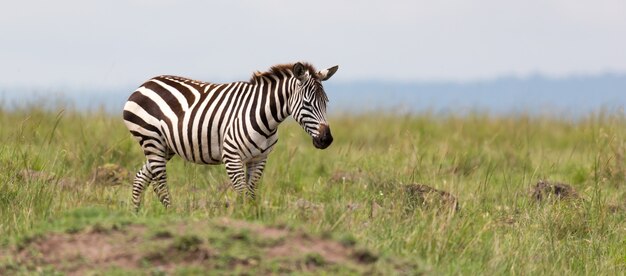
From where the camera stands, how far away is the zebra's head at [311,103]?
9.72 meters

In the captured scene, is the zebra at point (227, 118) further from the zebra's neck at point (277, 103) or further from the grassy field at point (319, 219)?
the grassy field at point (319, 219)

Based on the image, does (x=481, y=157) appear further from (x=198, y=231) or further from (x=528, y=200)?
(x=198, y=231)

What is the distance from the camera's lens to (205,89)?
10.6 m

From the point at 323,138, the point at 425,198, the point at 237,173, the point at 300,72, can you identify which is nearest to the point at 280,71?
the point at 300,72

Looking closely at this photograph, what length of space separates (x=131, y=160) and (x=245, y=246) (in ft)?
25.6

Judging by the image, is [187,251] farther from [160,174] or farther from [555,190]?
[555,190]

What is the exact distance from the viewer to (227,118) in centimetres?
1019

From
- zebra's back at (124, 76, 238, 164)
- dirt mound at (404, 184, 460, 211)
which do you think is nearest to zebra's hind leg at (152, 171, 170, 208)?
zebra's back at (124, 76, 238, 164)

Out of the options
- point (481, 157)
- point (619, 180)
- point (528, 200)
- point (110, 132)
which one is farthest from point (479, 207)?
point (110, 132)

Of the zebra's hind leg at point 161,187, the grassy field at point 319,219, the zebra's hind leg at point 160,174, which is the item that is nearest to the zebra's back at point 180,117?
the zebra's hind leg at point 160,174

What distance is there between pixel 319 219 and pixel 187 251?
1527 mm

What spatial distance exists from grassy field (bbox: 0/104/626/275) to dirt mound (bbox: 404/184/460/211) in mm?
34

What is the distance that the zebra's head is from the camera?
972 centimetres

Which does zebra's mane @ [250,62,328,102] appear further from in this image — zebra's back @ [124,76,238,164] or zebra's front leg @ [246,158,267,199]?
zebra's front leg @ [246,158,267,199]
